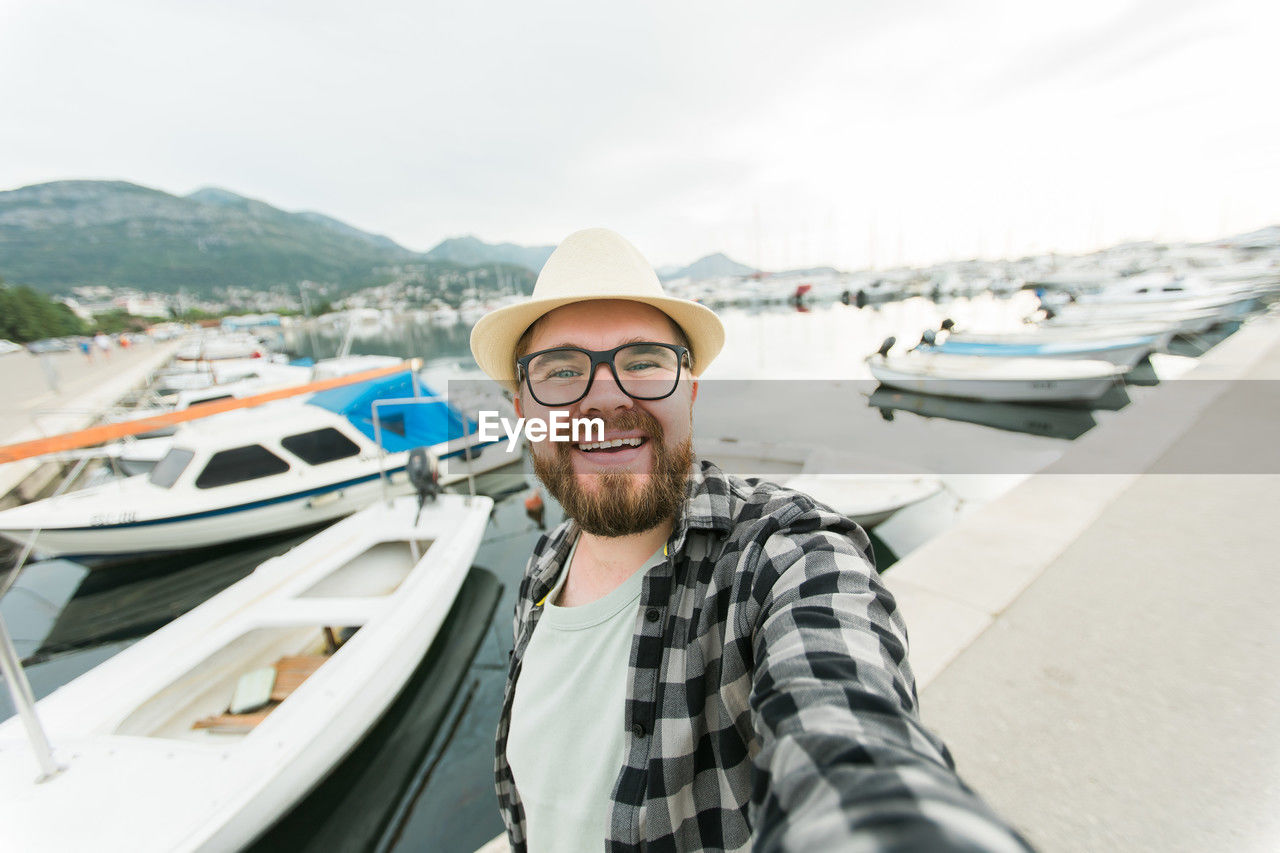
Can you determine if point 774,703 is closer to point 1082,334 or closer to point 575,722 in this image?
point 575,722

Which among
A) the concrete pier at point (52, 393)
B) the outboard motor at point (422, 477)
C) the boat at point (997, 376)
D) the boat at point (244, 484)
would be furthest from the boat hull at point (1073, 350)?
the concrete pier at point (52, 393)

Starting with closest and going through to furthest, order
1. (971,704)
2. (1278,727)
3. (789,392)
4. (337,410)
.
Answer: (1278,727) → (971,704) → (337,410) → (789,392)

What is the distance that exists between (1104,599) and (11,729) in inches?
267

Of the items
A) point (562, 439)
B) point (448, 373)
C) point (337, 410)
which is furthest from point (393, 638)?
point (448, 373)

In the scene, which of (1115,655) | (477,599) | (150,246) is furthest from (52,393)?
(150,246)

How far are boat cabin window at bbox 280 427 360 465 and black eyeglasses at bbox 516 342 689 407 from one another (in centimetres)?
879

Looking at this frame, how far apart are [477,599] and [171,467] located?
5.69 metres

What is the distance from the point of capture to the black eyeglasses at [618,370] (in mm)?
1424

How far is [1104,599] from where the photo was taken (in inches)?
119

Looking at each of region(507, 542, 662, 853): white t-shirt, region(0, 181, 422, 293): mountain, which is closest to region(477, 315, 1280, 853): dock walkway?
region(507, 542, 662, 853): white t-shirt

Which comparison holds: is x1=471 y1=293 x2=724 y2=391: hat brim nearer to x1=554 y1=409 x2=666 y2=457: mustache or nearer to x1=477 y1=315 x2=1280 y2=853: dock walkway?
x1=554 y1=409 x2=666 y2=457: mustache

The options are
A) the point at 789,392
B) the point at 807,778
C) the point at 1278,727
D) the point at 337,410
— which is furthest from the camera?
the point at 789,392

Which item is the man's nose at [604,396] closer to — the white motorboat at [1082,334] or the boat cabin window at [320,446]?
the boat cabin window at [320,446]

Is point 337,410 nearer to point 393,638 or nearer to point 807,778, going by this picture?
point 393,638
